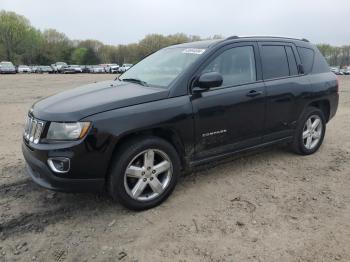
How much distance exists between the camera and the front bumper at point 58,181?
337 cm

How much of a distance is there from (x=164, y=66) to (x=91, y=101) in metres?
1.22

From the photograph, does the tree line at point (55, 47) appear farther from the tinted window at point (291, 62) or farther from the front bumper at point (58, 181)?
the front bumper at point (58, 181)

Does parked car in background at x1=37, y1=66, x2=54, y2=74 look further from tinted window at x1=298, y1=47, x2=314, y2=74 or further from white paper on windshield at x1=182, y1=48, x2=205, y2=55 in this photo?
white paper on windshield at x1=182, y1=48, x2=205, y2=55

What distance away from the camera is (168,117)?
373 centimetres

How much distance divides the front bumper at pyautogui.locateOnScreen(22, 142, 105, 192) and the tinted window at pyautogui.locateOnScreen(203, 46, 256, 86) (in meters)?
1.79

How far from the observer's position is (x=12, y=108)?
34.4ft

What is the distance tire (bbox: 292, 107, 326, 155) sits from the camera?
5293mm

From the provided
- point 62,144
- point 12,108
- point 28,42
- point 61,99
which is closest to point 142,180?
point 62,144

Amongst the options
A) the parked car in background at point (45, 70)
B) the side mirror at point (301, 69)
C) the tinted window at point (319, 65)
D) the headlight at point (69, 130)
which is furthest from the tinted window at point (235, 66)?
the parked car in background at point (45, 70)

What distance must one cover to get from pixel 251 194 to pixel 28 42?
88201 millimetres

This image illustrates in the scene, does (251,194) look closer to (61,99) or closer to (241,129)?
(241,129)

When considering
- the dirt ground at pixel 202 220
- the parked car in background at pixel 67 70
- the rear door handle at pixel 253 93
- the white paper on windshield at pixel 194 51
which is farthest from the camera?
the parked car in background at pixel 67 70

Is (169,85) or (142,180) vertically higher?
(169,85)

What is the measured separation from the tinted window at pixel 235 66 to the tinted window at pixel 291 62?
0.81 meters
